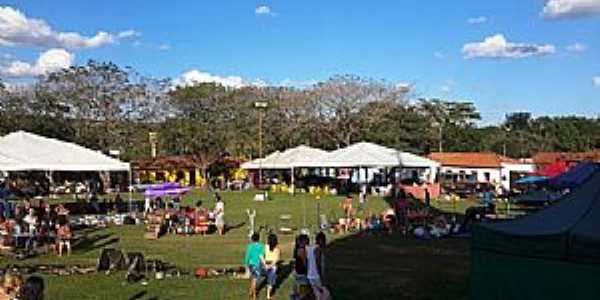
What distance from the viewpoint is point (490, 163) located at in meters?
72.0

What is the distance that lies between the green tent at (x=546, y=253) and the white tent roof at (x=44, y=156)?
1806 centimetres

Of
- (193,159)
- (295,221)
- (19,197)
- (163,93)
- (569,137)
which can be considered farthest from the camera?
(569,137)

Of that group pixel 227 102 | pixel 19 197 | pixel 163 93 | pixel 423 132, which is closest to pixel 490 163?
pixel 423 132

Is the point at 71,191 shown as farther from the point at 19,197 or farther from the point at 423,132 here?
the point at 423,132

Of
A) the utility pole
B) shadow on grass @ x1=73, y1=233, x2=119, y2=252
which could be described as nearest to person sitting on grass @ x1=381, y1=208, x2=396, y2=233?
shadow on grass @ x1=73, y1=233, x2=119, y2=252

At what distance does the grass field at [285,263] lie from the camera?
14.4 m

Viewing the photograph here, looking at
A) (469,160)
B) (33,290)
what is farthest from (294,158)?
(33,290)

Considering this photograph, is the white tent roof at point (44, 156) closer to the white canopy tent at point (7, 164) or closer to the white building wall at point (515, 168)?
the white canopy tent at point (7, 164)

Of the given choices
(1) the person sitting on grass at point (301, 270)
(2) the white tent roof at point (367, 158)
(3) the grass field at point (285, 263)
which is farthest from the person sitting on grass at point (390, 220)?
(1) the person sitting on grass at point (301, 270)

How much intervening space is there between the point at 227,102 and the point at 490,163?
28122 millimetres

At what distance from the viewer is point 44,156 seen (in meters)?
26.0

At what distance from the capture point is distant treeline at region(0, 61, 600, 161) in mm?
69500

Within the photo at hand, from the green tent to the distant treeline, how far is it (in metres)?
62.6

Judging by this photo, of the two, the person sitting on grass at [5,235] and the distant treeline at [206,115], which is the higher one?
the distant treeline at [206,115]
